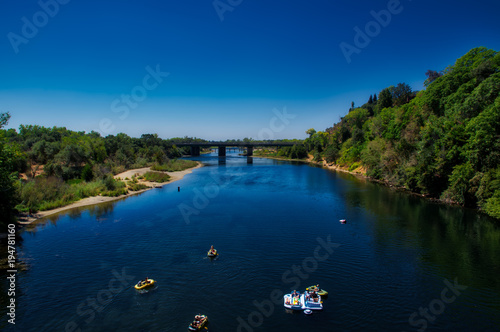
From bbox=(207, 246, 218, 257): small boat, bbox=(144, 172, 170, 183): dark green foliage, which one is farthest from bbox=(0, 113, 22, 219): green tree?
bbox=(144, 172, 170, 183): dark green foliage

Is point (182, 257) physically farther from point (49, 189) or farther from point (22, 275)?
point (49, 189)

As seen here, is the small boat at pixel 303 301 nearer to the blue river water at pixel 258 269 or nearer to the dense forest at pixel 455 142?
the blue river water at pixel 258 269

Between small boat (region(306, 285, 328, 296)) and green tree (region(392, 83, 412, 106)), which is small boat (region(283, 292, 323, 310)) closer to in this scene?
small boat (region(306, 285, 328, 296))

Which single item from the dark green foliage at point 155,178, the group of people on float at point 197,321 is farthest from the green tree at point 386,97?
the group of people on float at point 197,321

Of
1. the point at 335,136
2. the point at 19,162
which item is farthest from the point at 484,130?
the point at 335,136

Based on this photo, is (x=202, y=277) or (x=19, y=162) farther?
(x=19, y=162)
